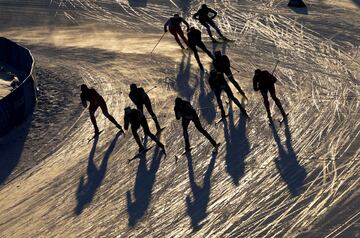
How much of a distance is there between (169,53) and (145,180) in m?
9.35

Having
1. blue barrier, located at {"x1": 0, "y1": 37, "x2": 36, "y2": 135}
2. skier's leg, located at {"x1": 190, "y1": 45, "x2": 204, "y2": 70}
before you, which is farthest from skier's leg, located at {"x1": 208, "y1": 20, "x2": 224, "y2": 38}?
blue barrier, located at {"x1": 0, "y1": 37, "x2": 36, "y2": 135}

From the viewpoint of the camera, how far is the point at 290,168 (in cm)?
1759

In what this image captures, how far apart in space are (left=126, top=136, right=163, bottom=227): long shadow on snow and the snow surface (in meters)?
0.04

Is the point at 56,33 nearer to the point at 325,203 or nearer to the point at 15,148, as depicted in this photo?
the point at 15,148

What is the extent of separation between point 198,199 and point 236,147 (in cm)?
268

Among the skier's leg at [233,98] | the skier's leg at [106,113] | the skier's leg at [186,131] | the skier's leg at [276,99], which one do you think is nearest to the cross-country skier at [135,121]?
the skier's leg at [186,131]

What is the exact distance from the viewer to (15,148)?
66.5ft

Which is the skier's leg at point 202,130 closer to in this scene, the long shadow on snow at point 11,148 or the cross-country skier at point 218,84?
the cross-country skier at point 218,84

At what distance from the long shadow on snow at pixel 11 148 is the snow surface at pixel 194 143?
5cm

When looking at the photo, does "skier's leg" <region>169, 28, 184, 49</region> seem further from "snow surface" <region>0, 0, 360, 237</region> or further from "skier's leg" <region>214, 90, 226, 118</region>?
"skier's leg" <region>214, 90, 226, 118</region>

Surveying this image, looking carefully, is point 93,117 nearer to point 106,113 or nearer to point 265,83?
point 106,113

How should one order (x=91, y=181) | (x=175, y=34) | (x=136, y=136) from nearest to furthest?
(x=91, y=181) < (x=136, y=136) < (x=175, y=34)

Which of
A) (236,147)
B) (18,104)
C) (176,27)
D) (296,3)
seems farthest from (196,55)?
(296,3)

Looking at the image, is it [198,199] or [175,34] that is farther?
[175,34]
